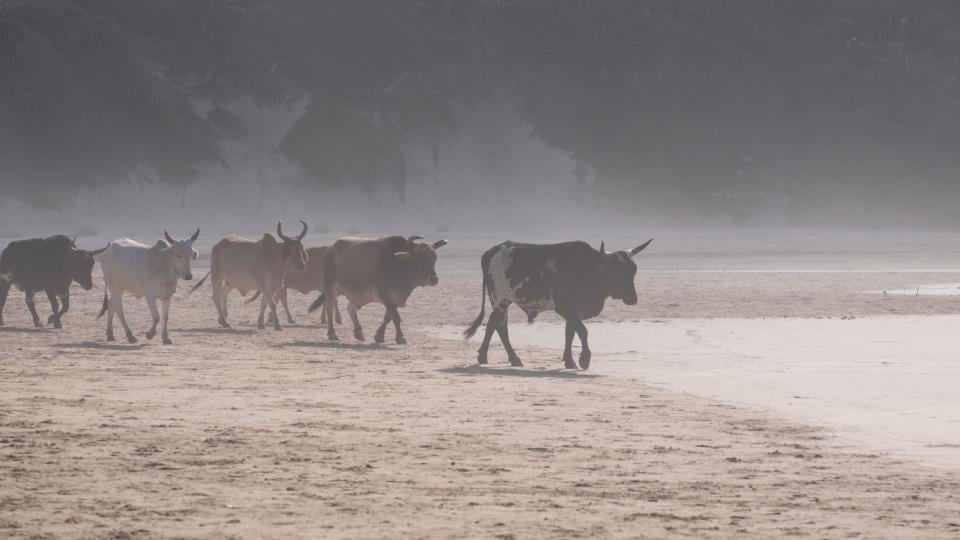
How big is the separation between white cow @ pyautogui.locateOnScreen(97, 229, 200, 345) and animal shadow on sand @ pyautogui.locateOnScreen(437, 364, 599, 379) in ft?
13.5

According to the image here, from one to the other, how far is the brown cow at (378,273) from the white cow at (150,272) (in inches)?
73.8

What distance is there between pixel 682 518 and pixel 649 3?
60.7 meters

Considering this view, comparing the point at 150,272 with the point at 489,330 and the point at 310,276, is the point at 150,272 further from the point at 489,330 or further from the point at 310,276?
the point at 310,276

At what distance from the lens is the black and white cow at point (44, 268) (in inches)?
824

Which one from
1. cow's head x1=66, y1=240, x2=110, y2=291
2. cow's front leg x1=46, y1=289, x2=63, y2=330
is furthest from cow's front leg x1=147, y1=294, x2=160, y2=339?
cow's head x1=66, y1=240, x2=110, y2=291

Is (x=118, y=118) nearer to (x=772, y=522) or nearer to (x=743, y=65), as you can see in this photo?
(x=743, y=65)

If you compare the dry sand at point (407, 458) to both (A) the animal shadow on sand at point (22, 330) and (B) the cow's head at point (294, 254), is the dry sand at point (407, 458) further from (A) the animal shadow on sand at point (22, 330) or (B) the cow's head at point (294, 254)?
(B) the cow's head at point (294, 254)

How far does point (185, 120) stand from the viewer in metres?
55.5

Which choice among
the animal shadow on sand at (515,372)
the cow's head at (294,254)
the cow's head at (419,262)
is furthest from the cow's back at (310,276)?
the animal shadow on sand at (515,372)

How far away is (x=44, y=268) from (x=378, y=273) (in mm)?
4523

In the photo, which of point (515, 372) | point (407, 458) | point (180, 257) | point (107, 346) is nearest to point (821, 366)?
point (515, 372)

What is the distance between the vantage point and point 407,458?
9.93 metres

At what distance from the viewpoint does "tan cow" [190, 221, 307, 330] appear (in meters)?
21.3

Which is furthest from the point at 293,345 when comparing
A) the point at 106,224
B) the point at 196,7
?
the point at 196,7
